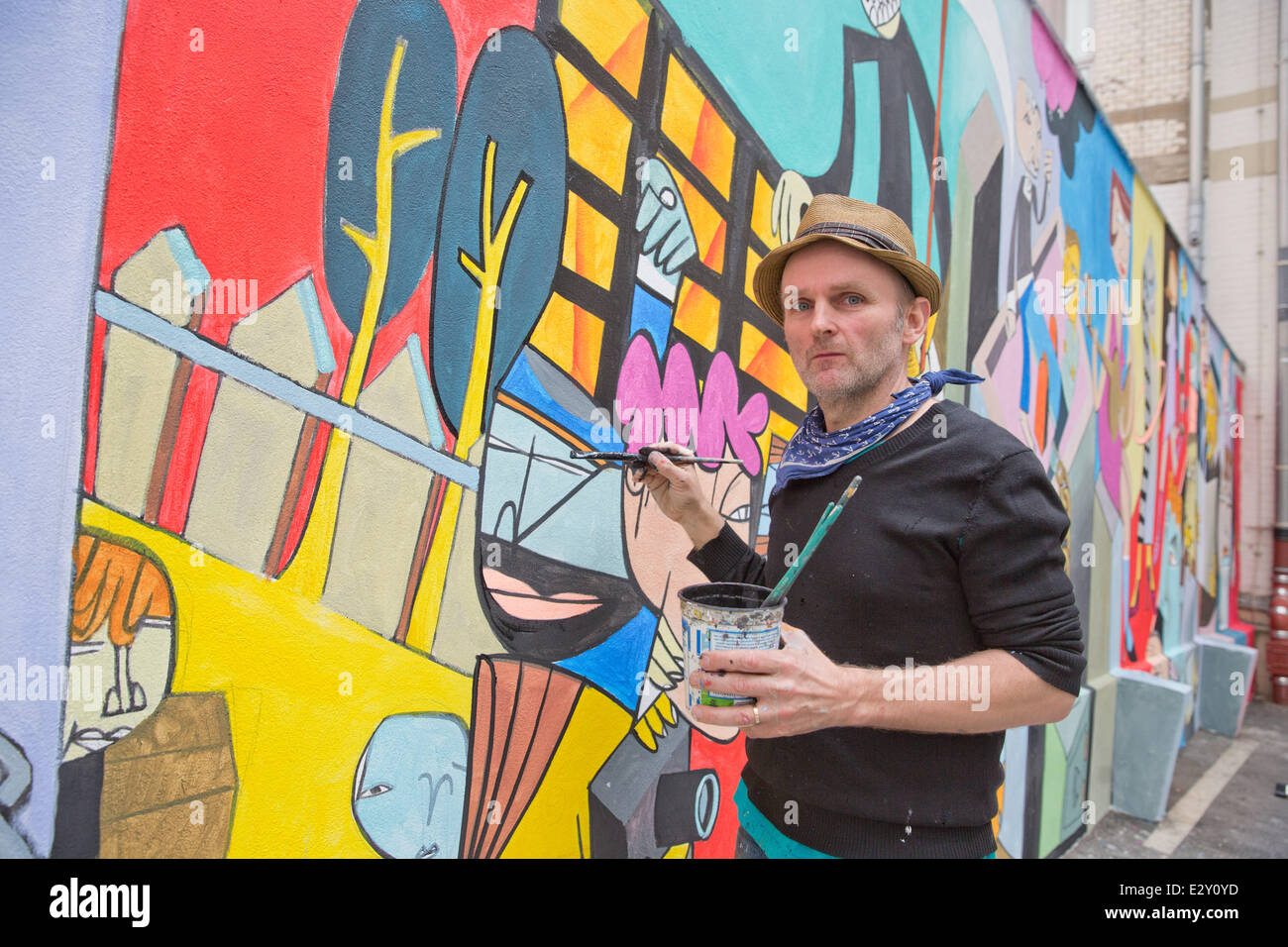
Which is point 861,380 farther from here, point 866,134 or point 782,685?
point 866,134

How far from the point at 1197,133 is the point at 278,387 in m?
13.8

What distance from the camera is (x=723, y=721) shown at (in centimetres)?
128

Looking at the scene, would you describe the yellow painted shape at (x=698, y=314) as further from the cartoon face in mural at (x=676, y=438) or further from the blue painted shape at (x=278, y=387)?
the blue painted shape at (x=278, y=387)

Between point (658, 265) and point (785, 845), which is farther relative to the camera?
point (658, 265)

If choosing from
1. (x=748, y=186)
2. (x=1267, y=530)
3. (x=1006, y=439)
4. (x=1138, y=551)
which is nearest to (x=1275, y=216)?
(x=1267, y=530)

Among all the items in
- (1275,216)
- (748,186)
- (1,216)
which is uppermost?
(1275,216)

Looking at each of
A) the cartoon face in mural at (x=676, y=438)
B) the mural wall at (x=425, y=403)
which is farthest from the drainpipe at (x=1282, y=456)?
the cartoon face in mural at (x=676, y=438)

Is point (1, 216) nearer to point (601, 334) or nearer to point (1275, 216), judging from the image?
point (601, 334)

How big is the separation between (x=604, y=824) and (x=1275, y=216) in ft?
43.5

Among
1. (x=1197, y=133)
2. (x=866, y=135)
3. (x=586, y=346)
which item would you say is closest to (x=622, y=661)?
(x=586, y=346)

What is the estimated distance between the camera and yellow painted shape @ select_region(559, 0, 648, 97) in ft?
6.77

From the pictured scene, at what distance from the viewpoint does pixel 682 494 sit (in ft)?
6.23

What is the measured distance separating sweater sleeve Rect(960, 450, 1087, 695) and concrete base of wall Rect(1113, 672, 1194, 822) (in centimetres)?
550

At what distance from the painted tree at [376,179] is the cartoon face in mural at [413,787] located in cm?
43
